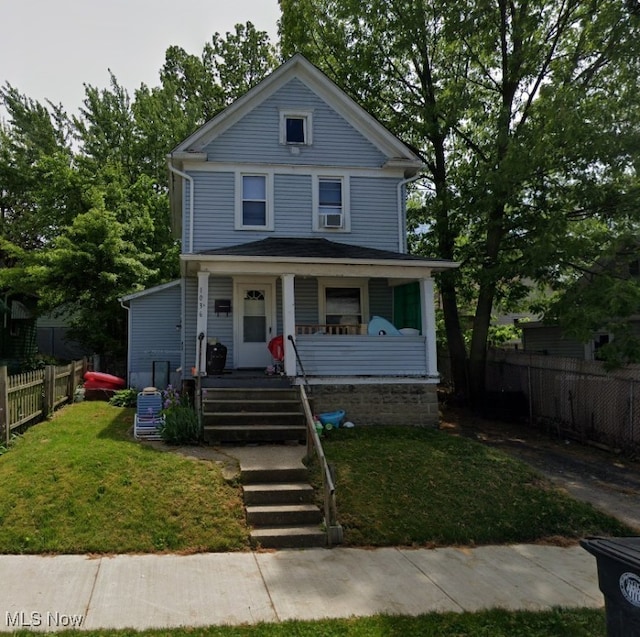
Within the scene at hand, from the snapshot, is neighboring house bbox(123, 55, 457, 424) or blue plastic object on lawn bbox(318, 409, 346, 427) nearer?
blue plastic object on lawn bbox(318, 409, 346, 427)

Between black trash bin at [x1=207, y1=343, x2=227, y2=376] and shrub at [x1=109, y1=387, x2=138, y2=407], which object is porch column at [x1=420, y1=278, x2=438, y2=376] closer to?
black trash bin at [x1=207, y1=343, x2=227, y2=376]

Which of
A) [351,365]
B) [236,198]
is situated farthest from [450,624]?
[236,198]

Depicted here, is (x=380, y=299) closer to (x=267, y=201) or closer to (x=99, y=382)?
(x=267, y=201)

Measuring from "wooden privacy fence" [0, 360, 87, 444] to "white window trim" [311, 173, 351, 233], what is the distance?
7.12m

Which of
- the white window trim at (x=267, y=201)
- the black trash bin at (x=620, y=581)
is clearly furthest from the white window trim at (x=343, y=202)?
the black trash bin at (x=620, y=581)

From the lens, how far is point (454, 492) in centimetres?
786

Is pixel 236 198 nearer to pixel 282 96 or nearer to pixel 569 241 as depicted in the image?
pixel 282 96

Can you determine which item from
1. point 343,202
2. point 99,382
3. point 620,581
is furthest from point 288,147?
point 620,581

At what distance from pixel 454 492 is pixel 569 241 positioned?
29.0ft

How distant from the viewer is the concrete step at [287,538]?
6.36 meters

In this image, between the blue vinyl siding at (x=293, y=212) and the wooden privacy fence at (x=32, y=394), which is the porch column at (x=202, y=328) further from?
the wooden privacy fence at (x=32, y=394)

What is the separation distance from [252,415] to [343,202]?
715cm

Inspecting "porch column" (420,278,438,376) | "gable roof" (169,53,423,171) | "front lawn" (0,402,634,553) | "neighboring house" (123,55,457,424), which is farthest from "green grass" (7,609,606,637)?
"gable roof" (169,53,423,171)

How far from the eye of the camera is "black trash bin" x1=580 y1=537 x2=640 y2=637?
3.41 metres
